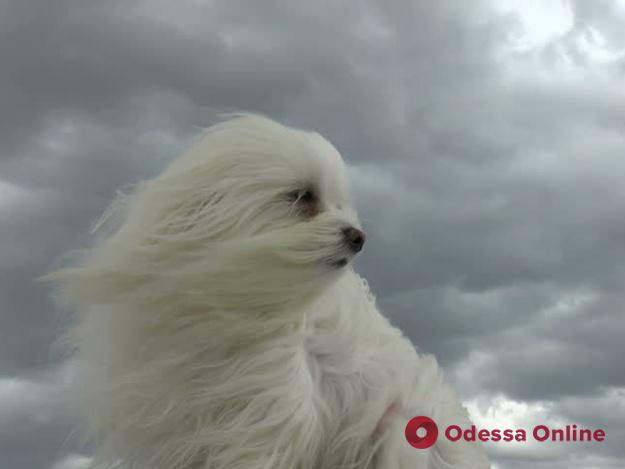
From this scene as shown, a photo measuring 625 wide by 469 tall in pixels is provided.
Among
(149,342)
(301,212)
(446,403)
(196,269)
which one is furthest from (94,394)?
(446,403)

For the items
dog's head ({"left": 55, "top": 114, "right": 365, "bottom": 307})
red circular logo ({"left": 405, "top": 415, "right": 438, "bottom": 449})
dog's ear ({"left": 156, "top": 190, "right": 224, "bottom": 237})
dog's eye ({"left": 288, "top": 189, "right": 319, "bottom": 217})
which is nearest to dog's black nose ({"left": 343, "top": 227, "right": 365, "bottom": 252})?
dog's head ({"left": 55, "top": 114, "right": 365, "bottom": 307})

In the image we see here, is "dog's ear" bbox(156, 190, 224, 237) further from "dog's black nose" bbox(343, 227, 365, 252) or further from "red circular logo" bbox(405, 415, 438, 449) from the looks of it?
"red circular logo" bbox(405, 415, 438, 449)

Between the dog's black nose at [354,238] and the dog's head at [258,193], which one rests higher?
the dog's head at [258,193]

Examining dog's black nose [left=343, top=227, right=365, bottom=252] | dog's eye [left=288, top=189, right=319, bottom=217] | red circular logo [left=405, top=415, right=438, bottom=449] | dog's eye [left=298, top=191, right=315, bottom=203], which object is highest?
dog's eye [left=298, top=191, right=315, bottom=203]

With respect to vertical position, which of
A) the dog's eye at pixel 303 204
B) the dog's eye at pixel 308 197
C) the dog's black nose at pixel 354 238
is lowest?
the dog's black nose at pixel 354 238

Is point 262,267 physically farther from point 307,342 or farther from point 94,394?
point 94,394

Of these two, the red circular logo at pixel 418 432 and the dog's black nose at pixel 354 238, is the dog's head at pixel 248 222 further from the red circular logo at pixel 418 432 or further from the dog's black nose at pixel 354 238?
the red circular logo at pixel 418 432

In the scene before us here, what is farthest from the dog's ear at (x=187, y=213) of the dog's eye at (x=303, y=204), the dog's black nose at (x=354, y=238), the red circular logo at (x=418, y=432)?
the red circular logo at (x=418, y=432)

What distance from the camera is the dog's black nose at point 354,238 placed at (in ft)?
18.5

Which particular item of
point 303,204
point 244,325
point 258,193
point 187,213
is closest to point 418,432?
point 244,325

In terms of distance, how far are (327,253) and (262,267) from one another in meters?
0.34

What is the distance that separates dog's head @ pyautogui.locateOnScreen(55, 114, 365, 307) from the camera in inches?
223

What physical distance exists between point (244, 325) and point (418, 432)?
113 cm

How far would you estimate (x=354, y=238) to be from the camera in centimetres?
564
